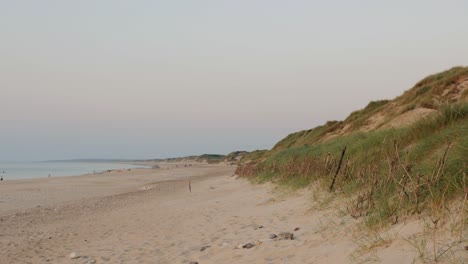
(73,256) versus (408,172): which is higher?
(408,172)

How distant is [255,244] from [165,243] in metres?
2.78

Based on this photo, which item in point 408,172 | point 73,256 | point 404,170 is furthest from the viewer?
point 73,256

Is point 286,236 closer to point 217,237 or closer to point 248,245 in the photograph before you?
point 248,245

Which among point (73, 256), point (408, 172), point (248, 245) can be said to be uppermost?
point (408, 172)

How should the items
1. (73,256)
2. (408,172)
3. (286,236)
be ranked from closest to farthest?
(408,172) < (286,236) < (73,256)

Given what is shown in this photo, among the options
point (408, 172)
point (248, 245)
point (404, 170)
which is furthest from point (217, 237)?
point (404, 170)

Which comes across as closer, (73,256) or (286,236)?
(286,236)

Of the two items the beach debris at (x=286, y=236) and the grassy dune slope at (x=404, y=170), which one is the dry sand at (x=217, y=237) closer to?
the beach debris at (x=286, y=236)

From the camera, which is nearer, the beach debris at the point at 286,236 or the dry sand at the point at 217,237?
the dry sand at the point at 217,237

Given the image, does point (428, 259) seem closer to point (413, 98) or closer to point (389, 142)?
point (389, 142)

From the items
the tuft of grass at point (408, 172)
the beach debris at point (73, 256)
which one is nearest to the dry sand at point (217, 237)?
the beach debris at point (73, 256)

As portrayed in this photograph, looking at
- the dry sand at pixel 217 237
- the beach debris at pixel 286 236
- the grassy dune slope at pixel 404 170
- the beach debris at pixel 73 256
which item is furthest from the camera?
the beach debris at pixel 73 256

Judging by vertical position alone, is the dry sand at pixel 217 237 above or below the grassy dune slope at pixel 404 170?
below

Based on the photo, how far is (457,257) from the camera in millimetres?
3773
